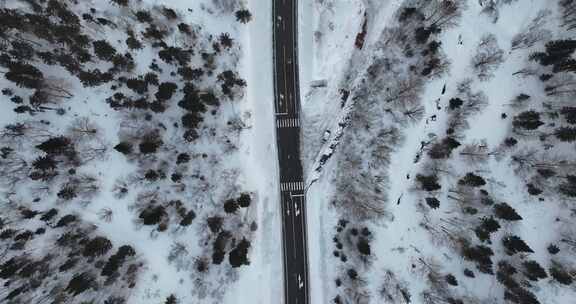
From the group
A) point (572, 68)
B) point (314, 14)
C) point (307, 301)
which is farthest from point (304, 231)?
point (572, 68)

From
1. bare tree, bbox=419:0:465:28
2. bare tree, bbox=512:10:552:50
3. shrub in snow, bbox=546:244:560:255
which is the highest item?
bare tree, bbox=419:0:465:28

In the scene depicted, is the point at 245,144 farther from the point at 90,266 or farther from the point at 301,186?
the point at 90,266

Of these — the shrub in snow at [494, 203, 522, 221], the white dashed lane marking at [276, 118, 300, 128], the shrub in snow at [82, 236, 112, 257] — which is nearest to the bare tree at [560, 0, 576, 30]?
the shrub in snow at [494, 203, 522, 221]

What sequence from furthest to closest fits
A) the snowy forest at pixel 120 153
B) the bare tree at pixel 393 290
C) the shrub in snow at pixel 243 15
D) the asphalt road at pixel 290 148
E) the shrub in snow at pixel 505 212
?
the asphalt road at pixel 290 148 < the shrub in snow at pixel 243 15 < the bare tree at pixel 393 290 < the shrub in snow at pixel 505 212 < the snowy forest at pixel 120 153

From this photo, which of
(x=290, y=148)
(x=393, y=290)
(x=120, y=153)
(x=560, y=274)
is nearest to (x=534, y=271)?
(x=560, y=274)

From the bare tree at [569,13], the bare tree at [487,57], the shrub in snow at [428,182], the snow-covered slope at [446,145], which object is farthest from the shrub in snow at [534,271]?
the bare tree at [569,13]

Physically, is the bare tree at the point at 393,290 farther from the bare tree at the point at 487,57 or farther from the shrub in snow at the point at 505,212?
the bare tree at the point at 487,57

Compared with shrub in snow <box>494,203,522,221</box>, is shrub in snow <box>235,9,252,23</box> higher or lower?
higher

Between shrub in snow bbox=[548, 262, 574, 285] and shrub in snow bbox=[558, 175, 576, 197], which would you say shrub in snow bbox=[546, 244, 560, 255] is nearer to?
shrub in snow bbox=[548, 262, 574, 285]
